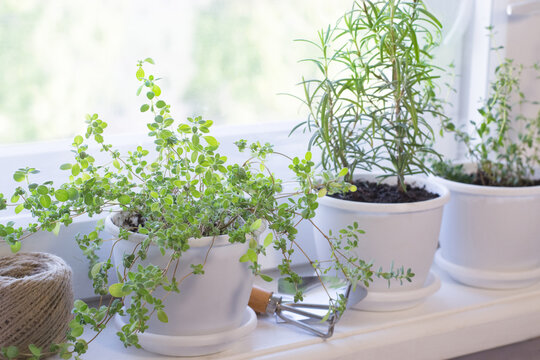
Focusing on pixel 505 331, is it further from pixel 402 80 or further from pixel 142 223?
pixel 142 223

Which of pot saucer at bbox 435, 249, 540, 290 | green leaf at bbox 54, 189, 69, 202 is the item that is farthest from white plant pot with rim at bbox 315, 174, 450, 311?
green leaf at bbox 54, 189, 69, 202

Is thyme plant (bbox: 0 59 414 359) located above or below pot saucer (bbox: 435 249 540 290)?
above

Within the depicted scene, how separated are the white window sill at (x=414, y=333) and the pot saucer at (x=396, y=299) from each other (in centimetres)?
1

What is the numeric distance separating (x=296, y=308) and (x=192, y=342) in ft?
0.71

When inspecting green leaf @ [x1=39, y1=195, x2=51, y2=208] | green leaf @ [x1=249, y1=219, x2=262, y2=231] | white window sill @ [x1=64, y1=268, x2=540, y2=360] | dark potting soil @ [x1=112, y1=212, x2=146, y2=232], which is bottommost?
white window sill @ [x1=64, y1=268, x2=540, y2=360]

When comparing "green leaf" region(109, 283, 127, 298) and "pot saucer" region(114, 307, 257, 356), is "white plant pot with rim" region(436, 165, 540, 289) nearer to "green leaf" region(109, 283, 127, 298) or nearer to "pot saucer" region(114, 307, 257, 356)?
"pot saucer" region(114, 307, 257, 356)

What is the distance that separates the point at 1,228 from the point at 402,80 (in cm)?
59

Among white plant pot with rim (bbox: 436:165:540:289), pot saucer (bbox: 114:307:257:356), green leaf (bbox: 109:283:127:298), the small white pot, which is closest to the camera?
green leaf (bbox: 109:283:127:298)

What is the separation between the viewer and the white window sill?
2.94 feet

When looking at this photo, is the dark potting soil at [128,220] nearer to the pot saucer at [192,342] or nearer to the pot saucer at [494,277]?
the pot saucer at [192,342]

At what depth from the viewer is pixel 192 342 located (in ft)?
2.69

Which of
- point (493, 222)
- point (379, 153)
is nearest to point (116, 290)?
point (379, 153)

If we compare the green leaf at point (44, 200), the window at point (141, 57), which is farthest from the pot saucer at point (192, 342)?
the window at point (141, 57)

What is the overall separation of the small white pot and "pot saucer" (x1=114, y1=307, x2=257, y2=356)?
0.67 ft
